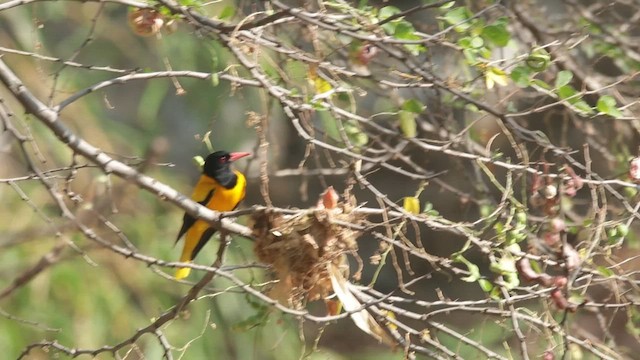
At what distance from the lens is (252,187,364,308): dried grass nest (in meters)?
2.43

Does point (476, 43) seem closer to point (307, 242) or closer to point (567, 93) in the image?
point (567, 93)

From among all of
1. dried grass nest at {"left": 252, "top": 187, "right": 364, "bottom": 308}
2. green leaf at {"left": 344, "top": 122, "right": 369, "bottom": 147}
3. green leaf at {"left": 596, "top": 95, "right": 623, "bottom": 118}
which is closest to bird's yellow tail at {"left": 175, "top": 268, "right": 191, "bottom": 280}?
green leaf at {"left": 344, "top": 122, "right": 369, "bottom": 147}

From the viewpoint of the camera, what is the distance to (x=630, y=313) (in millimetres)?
2865

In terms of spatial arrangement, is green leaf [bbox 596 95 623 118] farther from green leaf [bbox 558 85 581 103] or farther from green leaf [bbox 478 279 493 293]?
green leaf [bbox 478 279 493 293]

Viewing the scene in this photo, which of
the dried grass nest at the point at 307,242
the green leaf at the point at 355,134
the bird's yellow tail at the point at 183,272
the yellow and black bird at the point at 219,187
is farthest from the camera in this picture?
the yellow and black bird at the point at 219,187

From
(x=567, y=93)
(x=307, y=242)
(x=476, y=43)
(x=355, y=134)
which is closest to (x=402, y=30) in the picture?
(x=476, y=43)

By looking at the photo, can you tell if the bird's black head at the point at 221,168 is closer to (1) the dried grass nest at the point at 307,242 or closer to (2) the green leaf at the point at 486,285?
(1) the dried grass nest at the point at 307,242

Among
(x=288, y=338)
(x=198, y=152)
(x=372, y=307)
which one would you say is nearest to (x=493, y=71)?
(x=372, y=307)

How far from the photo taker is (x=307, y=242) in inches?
95.8

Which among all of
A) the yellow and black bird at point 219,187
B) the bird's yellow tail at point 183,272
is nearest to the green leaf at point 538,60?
the yellow and black bird at point 219,187

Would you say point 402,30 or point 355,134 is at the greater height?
point 402,30

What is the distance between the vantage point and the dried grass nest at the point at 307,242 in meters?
2.43

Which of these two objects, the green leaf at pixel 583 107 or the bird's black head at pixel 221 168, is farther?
the bird's black head at pixel 221 168

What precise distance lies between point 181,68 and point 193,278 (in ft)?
2.95
